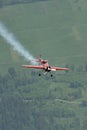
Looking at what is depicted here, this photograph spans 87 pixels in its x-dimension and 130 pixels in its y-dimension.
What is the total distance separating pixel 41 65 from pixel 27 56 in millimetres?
4128

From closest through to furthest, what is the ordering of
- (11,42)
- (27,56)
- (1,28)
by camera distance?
1. (27,56)
2. (11,42)
3. (1,28)

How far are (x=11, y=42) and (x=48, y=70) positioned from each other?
27.3 ft

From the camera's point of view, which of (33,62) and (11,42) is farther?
(11,42)

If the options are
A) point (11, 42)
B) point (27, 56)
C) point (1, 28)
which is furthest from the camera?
point (1, 28)

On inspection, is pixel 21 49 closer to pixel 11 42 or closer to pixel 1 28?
pixel 11 42

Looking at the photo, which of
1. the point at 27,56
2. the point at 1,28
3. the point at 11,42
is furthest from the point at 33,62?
the point at 1,28

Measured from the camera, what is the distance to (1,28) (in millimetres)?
123125

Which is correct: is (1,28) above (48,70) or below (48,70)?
above

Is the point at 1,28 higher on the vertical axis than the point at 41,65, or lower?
higher

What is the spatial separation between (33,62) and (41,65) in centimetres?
340

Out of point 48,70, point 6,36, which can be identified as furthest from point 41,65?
point 6,36

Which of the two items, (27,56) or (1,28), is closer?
(27,56)

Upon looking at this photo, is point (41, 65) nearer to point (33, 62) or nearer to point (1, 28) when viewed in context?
point (33, 62)

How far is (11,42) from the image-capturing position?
113 m
